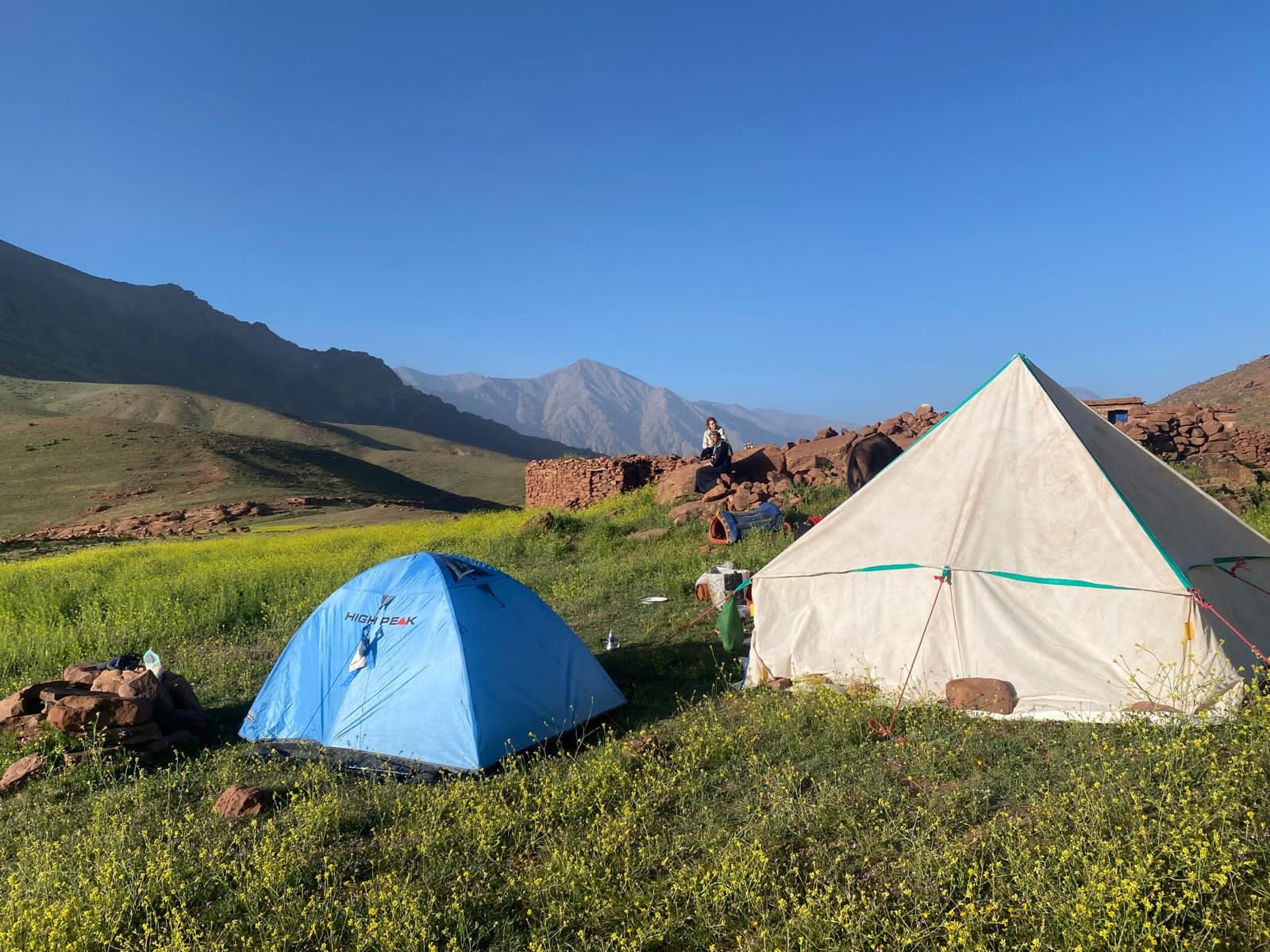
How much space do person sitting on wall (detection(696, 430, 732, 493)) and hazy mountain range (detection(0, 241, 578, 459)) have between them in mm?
88037

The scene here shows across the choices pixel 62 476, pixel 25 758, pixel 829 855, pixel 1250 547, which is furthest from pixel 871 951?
pixel 62 476

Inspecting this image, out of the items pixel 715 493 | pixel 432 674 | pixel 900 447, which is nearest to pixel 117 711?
pixel 432 674

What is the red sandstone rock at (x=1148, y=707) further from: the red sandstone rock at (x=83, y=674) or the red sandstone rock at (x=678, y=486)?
the red sandstone rock at (x=678, y=486)

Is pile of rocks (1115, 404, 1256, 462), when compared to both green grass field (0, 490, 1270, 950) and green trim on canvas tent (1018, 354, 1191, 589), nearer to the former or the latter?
green trim on canvas tent (1018, 354, 1191, 589)

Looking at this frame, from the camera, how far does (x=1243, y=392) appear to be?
3034cm

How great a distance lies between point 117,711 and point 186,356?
121 meters

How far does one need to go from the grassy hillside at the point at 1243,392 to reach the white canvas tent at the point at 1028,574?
24.2 metres

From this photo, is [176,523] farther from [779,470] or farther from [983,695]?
[983,695]

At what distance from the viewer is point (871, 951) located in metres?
3.03

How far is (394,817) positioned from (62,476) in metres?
39.3

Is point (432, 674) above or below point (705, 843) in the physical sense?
above

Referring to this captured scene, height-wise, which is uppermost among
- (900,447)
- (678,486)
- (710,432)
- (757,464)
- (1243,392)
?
(1243,392)

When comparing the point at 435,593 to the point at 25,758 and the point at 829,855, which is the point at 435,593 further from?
the point at 829,855

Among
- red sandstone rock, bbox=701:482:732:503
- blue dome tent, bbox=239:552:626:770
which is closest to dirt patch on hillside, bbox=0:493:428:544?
red sandstone rock, bbox=701:482:732:503
